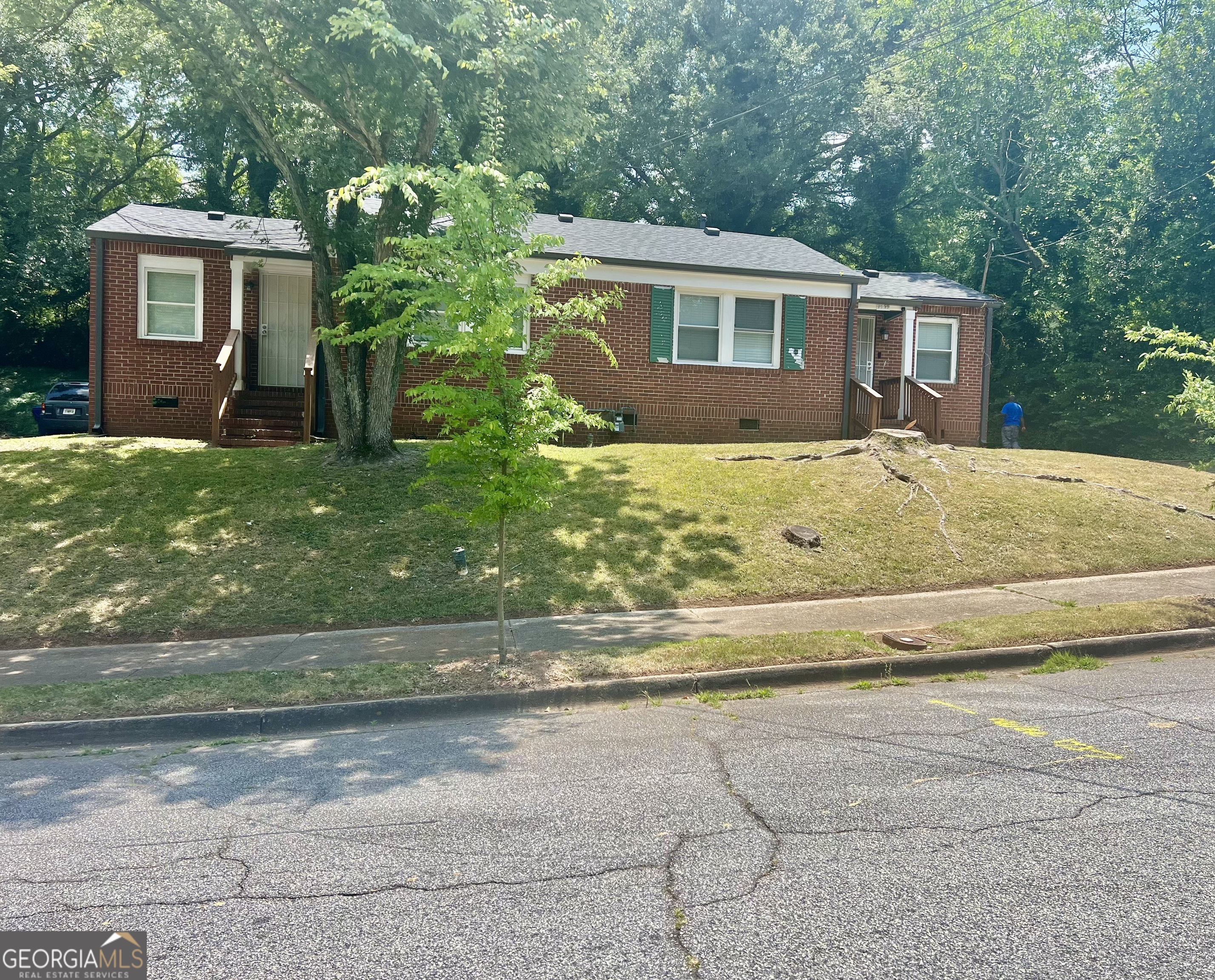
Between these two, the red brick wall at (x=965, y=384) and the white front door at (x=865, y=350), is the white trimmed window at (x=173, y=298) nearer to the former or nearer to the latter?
the white front door at (x=865, y=350)

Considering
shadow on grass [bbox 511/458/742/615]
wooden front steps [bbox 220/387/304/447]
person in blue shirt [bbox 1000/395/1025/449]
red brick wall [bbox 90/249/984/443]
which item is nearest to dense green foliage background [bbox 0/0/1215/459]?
person in blue shirt [bbox 1000/395/1025/449]

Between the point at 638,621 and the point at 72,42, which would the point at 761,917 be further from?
the point at 72,42

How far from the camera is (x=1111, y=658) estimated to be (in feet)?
27.1

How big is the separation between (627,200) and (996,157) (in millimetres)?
13371

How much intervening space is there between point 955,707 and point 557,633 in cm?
398

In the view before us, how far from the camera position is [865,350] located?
22641mm

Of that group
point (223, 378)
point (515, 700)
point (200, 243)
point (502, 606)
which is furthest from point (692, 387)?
point (515, 700)

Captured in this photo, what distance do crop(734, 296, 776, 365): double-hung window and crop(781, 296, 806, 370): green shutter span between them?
0.95ft

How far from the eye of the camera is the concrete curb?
6527 millimetres

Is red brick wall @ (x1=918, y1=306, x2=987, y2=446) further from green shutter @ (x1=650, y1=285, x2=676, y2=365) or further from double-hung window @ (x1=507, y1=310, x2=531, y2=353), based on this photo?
double-hung window @ (x1=507, y1=310, x2=531, y2=353)

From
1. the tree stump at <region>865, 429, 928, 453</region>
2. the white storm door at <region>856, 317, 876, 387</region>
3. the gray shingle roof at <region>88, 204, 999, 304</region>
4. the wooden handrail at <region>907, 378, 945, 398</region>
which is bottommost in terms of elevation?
the tree stump at <region>865, 429, 928, 453</region>

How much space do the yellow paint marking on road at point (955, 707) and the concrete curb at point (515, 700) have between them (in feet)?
3.10

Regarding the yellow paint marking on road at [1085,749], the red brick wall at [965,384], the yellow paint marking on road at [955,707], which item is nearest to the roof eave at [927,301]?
the red brick wall at [965,384]

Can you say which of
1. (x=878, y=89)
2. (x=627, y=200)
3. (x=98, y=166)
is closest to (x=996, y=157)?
(x=878, y=89)
